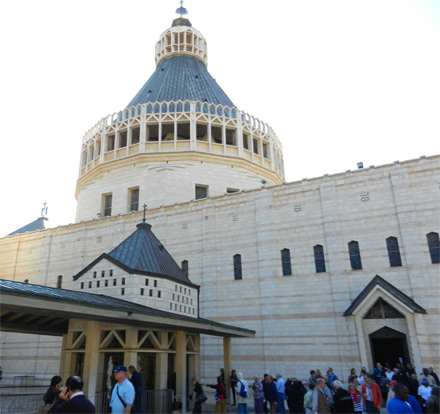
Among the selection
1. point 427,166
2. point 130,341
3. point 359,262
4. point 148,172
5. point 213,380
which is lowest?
point 213,380

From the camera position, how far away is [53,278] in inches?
1224

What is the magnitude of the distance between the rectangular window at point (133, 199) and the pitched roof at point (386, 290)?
19751mm

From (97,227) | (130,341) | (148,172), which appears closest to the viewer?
(130,341)

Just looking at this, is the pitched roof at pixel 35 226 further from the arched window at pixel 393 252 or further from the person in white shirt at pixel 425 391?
the person in white shirt at pixel 425 391

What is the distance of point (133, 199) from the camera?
33438mm

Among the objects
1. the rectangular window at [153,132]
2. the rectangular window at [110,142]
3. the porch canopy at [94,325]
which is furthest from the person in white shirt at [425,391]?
the rectangular window at [110,142]

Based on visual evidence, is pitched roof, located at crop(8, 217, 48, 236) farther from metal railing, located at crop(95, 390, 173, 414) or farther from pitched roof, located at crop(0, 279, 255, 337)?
metal railing, located at crop(95, 390, 173, 414)

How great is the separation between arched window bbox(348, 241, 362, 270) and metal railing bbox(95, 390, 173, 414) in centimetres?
1253

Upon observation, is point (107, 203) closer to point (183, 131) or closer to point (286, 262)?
point (183, 131)

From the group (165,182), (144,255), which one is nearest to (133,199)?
(165,182)

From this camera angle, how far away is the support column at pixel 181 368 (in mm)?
15289

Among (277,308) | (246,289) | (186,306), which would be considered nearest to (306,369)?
(277,308)

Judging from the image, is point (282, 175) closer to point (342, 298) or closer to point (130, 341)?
point (342, 298)

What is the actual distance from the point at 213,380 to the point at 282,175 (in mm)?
22528
